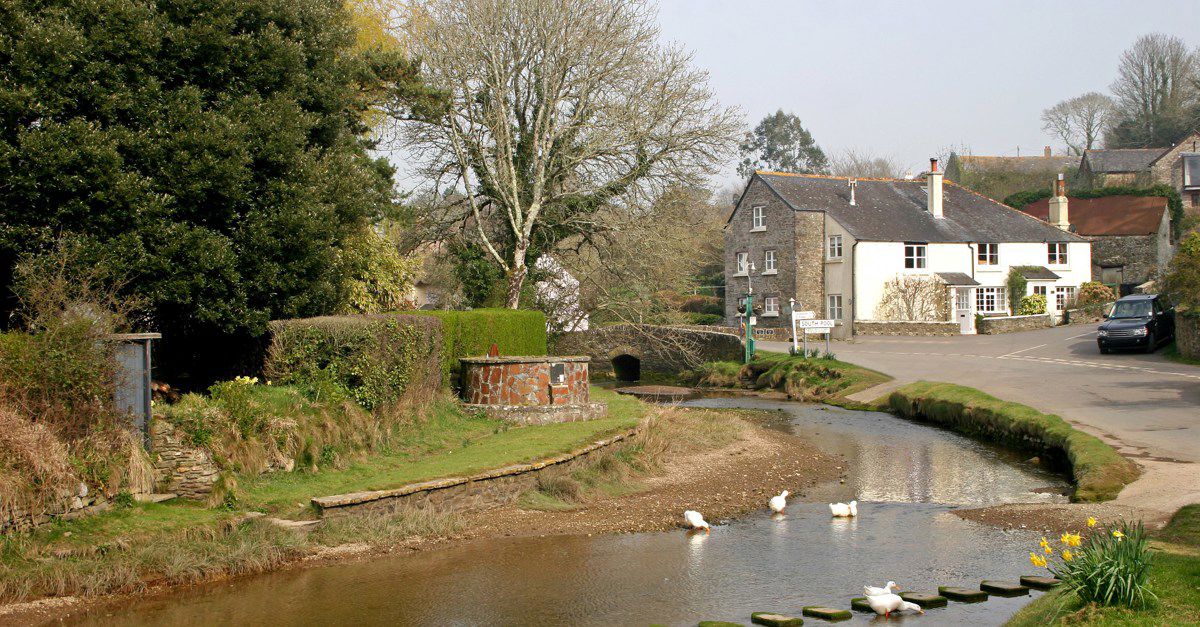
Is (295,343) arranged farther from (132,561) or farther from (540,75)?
(540,75)

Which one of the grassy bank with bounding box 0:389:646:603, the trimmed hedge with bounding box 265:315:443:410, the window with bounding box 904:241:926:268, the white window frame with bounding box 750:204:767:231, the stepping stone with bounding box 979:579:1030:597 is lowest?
the stepping stone with bounding box 979:579:1030:597

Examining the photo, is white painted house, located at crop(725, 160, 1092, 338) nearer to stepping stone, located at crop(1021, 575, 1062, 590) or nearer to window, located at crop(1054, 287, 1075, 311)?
window, located at crop(1054, 287, 1075, 311)

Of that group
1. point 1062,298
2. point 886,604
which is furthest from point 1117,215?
point 886,604

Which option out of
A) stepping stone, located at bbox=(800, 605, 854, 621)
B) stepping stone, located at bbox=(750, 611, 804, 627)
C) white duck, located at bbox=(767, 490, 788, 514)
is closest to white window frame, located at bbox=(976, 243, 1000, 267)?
white duck, located at bbox=(767, 490, 788, 514)

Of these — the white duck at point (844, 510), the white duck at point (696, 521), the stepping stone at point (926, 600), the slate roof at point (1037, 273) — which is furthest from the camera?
the slate roof at point (1037, 273)

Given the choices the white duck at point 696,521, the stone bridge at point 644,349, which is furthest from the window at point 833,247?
the white duck at point 696,521

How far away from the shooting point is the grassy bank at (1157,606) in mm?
6547

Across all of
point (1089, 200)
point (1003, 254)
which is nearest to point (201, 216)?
point (1003, 254)

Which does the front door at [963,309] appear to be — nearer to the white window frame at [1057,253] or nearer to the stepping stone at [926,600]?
the white window frame at [1057,253]

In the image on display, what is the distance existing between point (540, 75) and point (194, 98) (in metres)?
13.7

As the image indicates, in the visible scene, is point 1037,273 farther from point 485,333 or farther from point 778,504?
point 778,504

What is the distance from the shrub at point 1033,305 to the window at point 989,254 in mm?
2420

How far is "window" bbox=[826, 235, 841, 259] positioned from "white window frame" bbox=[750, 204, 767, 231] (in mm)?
3877

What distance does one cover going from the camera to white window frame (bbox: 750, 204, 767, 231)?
50.3 m
